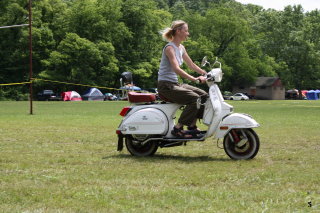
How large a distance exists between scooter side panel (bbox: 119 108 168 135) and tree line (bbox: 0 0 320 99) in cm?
5670

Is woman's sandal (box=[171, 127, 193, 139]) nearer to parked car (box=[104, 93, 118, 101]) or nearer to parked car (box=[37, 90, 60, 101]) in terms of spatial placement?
parked car (box=[37, 90, 60, 101])

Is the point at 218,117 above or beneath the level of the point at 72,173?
above

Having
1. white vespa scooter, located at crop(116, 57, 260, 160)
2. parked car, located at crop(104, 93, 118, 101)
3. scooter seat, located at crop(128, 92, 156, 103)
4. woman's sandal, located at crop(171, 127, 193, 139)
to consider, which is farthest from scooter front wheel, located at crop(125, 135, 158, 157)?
parked car, located at crop(104, 93, 118, 101)

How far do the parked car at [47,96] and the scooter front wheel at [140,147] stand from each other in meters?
58.5

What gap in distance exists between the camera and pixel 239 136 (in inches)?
320

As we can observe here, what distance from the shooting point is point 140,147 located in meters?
8.73

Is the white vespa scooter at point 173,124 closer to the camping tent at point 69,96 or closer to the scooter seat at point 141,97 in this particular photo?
the scooter seat at point 141,97

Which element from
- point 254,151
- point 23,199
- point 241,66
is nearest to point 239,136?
point 254,151

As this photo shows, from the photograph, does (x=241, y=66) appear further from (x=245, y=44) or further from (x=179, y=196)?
(x=179, y=196)

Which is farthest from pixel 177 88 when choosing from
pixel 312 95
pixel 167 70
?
pixel 312 95

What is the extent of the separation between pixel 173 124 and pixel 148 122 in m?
0.40

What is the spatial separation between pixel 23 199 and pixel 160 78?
3.94 metres

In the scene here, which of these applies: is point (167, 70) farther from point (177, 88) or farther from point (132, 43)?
point (132, 43)

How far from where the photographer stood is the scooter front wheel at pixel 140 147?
8.67m
